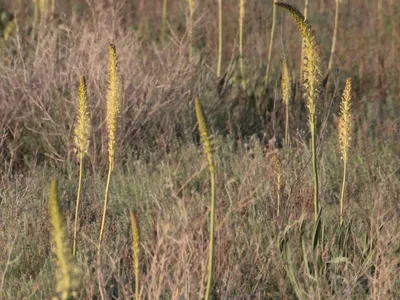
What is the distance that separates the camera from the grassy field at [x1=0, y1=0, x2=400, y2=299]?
2.76 meters

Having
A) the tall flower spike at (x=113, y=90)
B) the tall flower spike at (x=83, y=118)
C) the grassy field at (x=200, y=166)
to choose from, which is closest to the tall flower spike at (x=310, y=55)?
the grassy field at (x=200, y=166)

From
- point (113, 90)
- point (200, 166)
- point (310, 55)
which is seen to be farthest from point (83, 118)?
point (200, 166)

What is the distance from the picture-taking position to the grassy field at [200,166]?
2.76 metres

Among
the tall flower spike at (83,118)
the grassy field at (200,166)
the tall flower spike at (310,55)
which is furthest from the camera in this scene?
the grassy field at (200,166)

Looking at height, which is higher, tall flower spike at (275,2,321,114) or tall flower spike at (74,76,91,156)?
tall flower spike at (275,2,321,114)

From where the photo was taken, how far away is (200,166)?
14.1 feet

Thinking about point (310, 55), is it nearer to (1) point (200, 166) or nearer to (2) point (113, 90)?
(2) point (113, 90)

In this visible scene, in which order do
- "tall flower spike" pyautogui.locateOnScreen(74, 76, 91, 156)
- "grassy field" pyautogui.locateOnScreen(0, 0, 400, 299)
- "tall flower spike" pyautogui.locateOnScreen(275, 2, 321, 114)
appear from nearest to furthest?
"tall flower spike" pyautogui.locateOnScreen(74, 76, 91, 156) → "tall flower spike" pyautogui.locateOnScreen(275, 2, 321, 114) → "grassy field" pyautogui.locateOnScreen(0, 0, 400, 299)

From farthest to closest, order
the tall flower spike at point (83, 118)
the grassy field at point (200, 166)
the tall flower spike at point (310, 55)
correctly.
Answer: the grassy field at point (200, 166)
the tall flower spike at point (310, 55)
the tall flower spike at point (83, 118)

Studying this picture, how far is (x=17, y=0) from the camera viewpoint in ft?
28.0

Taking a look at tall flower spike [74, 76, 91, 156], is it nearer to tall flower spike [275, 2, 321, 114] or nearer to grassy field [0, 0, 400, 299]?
grassy field [0, 0, 400, 299]

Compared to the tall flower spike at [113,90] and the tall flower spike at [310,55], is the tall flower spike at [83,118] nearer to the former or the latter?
the tall flower spike at [113,90]

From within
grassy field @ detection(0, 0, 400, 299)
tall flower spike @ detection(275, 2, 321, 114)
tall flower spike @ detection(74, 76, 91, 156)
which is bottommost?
grassy field @ detection(0, 0, 400, 299)

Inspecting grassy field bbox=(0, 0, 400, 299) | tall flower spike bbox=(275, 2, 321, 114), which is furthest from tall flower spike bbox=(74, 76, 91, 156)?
tall flower spike bbox=(275, 2, 321, 114)
